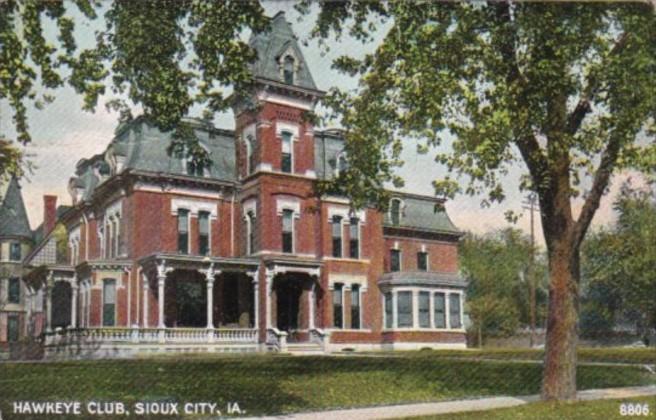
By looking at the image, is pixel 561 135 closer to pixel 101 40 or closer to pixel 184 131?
pixel 184 131

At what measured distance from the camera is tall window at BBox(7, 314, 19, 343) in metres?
8.93

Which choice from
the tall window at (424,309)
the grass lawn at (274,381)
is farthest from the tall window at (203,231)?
the tall window at (424,309)

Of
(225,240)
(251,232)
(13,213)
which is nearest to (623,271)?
(251,232)

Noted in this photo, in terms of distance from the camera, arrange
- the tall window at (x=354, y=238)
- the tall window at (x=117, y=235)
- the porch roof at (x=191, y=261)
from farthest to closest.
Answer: the tall window at (x=354, y=238) → the porch roof at (x=191, y=261) → the tall window at (x=117, y=235)

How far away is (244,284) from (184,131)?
6.34m

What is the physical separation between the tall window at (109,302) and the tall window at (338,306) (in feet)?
26.9

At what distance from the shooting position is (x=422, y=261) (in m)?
20.7

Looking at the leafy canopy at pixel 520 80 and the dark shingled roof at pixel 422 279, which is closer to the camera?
the leafy canopy at pixel 520 80

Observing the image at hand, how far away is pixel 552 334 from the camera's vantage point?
8.48 metres

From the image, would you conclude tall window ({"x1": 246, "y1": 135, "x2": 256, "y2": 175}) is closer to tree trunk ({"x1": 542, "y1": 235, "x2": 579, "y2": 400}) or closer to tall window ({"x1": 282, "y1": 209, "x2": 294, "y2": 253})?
tall window ({"x1": 282, "y1": 209, "x2": 294, "y2": 253})

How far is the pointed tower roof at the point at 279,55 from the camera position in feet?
32.3

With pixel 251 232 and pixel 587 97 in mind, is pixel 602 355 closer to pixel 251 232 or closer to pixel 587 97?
pixel 251 232

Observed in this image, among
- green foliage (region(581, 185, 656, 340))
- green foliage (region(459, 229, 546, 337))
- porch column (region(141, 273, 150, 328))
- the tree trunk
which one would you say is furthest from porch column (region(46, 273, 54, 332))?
green foliage (region(581, 185, 656, 340))

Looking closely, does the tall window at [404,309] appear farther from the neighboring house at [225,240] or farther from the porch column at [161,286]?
the porch column at [161,286]
